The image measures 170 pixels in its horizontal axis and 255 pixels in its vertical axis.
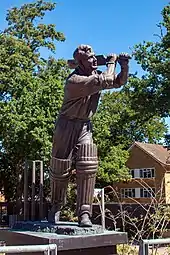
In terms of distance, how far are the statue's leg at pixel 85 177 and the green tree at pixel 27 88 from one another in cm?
1538

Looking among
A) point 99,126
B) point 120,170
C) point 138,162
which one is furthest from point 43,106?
point 138,162

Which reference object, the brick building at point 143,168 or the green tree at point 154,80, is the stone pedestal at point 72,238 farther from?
the brick building at point 143,168

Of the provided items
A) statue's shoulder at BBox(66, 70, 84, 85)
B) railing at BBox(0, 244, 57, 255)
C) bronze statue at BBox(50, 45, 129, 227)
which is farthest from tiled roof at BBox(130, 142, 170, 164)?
railing at BBox(0, 244, 57, 255)

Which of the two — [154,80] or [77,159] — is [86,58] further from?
[154,80]

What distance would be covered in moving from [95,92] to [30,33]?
20.8 meters

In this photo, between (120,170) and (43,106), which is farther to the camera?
(120,170)

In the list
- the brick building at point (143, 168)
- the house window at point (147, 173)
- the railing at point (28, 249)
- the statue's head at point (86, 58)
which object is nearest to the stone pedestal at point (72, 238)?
the railing at point (28, 249)

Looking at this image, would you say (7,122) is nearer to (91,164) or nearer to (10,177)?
(10,177)

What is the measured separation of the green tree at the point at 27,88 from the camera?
803 inches

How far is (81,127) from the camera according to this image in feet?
14.8

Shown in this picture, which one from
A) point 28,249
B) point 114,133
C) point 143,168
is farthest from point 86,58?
point 143,168

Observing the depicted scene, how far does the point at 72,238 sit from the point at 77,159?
860 mm

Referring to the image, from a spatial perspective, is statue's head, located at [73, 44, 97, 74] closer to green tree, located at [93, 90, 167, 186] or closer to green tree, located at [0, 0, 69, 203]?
green tree, located at [93, 90, 167, 186]

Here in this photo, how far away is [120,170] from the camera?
86.0 ft
